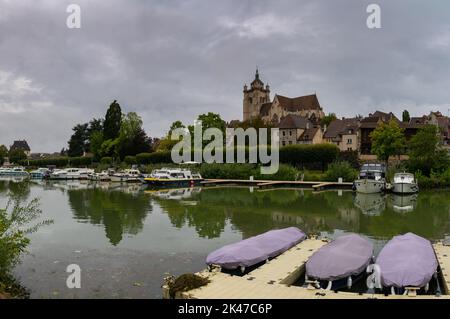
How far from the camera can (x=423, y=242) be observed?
13.9 m

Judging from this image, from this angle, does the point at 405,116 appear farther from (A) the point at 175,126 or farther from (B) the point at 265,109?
(A) the point at 175,126

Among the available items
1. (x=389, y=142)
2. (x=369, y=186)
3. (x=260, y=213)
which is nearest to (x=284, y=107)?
(x=389, y=142)

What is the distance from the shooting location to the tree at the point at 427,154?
48.5 m

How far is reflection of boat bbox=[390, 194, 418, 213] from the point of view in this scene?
1128 inches

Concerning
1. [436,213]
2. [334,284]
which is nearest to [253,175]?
[436,213]

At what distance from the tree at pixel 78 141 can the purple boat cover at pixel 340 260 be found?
396ft

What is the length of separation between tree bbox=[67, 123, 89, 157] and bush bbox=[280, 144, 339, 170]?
8109cm

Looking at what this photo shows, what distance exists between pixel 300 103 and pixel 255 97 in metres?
22.6

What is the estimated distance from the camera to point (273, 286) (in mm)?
10141

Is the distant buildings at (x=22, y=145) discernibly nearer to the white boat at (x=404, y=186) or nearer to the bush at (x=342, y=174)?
the bush at (x=342, y=174)

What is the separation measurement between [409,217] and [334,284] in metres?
16.3

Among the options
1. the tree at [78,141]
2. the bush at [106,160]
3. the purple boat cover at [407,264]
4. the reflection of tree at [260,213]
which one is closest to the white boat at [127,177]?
the reflection of tree at [260,213]
